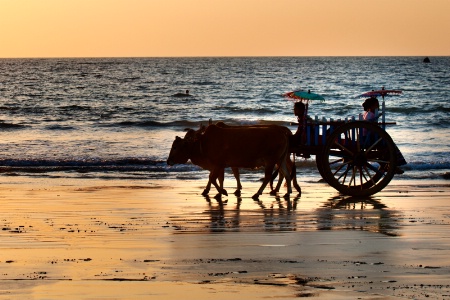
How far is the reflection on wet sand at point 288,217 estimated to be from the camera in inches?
428

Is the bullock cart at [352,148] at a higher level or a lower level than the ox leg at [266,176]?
higher

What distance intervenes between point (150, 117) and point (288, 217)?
33.5 meters

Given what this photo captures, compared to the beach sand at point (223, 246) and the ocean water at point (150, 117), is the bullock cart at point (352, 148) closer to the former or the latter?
the beach sand at point (223, 246)

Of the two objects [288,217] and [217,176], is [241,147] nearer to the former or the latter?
[217,176]

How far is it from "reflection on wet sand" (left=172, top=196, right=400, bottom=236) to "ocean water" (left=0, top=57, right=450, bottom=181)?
487cm

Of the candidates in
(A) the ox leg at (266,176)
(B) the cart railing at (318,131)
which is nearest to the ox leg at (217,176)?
(A) the ox leg at (266,176)

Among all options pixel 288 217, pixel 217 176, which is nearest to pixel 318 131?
pixel 217 176

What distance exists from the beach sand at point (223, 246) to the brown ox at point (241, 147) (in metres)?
0.51

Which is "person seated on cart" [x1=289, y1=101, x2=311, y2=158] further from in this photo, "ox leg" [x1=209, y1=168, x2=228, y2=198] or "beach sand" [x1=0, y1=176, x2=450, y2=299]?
"ox leg" [x1=209, y1=168, x2=228, y2=198]

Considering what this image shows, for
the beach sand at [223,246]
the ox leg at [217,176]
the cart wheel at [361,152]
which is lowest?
the beach sand at [223,246]

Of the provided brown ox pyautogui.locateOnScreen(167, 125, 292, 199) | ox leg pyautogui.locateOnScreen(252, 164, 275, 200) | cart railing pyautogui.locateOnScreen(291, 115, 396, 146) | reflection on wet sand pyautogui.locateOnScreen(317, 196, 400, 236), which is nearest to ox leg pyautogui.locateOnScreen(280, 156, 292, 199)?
brown ox pyautogui.locateOnScreen(167, 125, 292, 199)

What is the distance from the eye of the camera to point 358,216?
39.2 feet

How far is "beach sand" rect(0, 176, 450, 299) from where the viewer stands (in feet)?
25.1

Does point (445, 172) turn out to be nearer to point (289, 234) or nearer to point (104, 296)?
point (289, 234)
